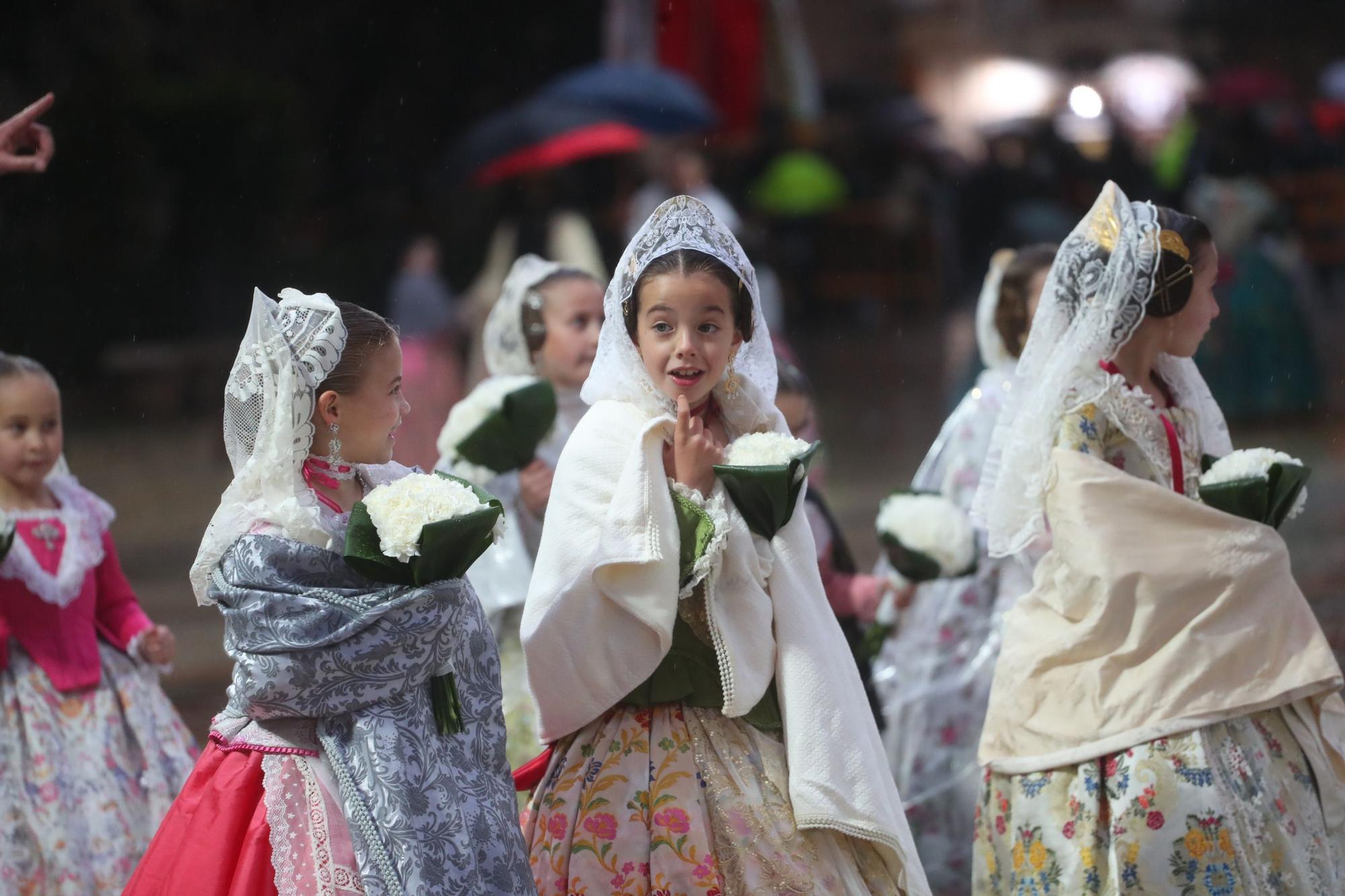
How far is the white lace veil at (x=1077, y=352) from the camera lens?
457 centimetres

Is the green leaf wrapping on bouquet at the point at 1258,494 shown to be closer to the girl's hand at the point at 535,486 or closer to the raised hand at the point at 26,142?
the girl's hand at the point at 535,486

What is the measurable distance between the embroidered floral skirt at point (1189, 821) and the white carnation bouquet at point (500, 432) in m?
1.77

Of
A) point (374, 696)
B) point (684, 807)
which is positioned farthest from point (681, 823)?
point (374, 696)

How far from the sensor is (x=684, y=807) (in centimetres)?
390

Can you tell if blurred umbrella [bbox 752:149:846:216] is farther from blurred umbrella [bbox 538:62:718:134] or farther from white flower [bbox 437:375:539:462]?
white flower [bbox 437:375:539:462]

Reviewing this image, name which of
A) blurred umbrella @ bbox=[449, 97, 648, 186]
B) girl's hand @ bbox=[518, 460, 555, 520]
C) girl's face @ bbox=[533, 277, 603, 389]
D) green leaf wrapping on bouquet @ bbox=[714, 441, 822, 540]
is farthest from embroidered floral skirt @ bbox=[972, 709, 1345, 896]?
blurred umbrella @ bbox=[449, 97, 648, 186]

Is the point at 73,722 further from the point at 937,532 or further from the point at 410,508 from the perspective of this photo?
the point at 937,532

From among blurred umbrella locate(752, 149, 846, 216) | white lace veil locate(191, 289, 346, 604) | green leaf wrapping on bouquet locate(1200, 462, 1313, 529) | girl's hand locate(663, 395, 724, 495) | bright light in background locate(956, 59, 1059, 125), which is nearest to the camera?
white lace veil locate(191, 289, 346, 604)

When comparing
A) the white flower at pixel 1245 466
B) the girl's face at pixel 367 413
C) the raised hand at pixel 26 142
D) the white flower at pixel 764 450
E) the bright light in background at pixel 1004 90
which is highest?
the bright light in background at pixel 1004 90

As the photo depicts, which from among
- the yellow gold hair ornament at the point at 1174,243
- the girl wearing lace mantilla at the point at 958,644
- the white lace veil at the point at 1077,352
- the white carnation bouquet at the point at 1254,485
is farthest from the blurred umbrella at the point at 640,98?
the white carnation bouquet at the point at 1254,485

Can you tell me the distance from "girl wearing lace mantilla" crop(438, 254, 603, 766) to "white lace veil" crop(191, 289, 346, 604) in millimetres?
1356

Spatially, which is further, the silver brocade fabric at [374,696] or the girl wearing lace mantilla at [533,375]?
the girl wearing lace mantilla at [533,375]

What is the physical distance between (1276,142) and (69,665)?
753 inches

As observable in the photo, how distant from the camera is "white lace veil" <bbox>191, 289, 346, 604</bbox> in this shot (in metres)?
3.69
